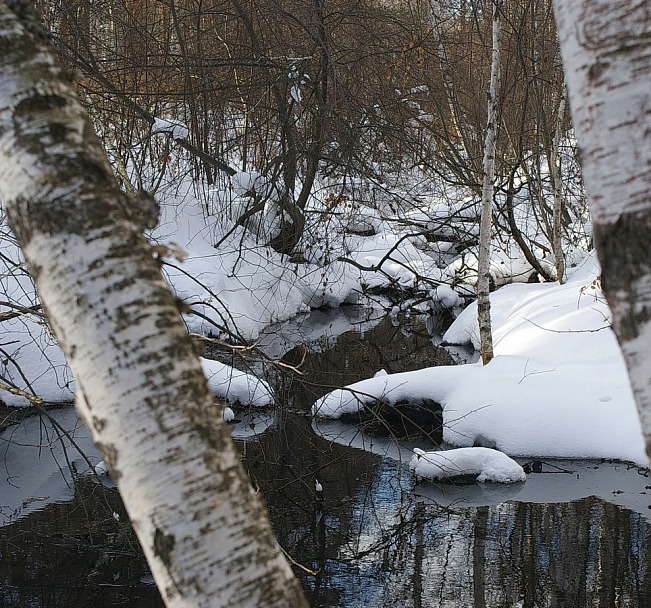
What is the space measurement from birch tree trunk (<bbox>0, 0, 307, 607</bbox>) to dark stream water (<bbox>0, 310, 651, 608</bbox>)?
2.87 metres

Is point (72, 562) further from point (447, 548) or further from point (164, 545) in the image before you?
point (164, 545)

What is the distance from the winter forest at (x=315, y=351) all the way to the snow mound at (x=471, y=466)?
3cm

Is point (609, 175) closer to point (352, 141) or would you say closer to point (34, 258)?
point (34, 258)

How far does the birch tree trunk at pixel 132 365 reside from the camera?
4.09ft

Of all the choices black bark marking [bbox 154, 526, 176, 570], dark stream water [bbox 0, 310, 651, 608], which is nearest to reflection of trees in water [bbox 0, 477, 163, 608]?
dark stream water [bbox 0, 310, 651, 608]

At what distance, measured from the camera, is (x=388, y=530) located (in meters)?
5.56

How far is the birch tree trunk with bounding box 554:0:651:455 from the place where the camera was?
1045 millimetres

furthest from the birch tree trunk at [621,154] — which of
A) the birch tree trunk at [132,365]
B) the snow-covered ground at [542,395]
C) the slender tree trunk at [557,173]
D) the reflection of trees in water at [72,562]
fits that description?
the slender tree trunk at [557,173]

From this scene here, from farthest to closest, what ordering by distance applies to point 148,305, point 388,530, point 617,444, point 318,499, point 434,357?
1. point 434,357
2. point 617,444
3. point 318,499
4. point 388,530
5. point 148,305

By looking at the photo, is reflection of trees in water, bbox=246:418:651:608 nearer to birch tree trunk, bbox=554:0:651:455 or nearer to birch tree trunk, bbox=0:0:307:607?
birch tree trunk, bbox=0:0:307:607

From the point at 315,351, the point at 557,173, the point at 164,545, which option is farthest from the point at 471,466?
the point at 557,173

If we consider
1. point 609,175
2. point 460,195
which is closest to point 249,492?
point 609,175

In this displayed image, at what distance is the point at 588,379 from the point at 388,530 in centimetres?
298

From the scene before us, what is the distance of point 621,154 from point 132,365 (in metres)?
0.79
